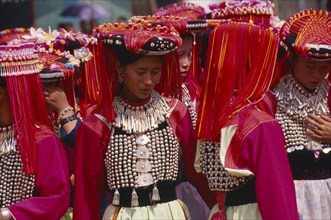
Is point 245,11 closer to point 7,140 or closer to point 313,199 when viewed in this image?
point 313,199

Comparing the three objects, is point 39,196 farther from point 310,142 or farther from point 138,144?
point 310,142

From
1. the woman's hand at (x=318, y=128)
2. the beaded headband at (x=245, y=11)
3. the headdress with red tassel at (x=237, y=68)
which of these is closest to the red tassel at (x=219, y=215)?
the headdress with red tassel at (x=237, y=68)

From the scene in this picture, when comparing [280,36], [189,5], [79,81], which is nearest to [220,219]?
[280,36]

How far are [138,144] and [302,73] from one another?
0.95 meters

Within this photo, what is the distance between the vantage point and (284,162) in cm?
340

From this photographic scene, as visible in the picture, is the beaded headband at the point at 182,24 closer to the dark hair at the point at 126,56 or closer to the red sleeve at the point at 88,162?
the dark hair at the point at 126,56

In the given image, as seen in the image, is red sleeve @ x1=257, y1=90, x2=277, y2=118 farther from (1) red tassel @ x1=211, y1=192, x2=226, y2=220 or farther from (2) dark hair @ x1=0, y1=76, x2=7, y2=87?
(2) dark hair @ x1=0, y1=76, x2=7, y2=87

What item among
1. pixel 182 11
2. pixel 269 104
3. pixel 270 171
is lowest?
pixel 270 171

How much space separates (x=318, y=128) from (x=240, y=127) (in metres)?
0.63

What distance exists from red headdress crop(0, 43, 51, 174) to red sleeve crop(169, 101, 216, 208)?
675 mm

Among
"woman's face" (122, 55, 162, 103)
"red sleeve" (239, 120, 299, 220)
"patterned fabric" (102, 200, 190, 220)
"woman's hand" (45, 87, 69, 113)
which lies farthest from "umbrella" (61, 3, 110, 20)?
"red sleeve" (239, 120, 299, 220)

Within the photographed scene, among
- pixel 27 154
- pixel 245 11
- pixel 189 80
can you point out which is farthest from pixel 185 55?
pixel 27 154

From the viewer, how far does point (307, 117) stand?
156 inches

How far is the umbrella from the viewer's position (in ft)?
43.7
